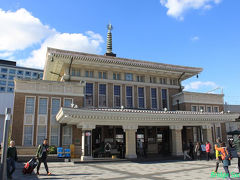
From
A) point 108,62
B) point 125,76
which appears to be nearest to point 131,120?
point 108,62

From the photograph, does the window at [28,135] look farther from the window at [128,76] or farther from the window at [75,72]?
the window at [128,76]

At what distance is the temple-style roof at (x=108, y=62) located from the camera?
67.5 feet

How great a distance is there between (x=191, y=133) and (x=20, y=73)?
74.9 meters

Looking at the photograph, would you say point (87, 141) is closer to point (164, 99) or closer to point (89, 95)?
point (89, 95)

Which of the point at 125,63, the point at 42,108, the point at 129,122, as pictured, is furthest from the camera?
the point at 125,63

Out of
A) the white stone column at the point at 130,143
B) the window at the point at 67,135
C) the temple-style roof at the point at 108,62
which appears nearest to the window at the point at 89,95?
the temple-style roof at the point at 108,62

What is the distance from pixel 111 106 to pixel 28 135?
803 cm

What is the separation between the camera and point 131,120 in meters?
17.3

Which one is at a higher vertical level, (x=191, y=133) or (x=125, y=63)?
(x=125, y=63)

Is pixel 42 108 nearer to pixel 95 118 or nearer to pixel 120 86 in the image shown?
pixel 95 118

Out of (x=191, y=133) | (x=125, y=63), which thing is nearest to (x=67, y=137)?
(x=125, y=63)

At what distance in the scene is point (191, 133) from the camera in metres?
23.9

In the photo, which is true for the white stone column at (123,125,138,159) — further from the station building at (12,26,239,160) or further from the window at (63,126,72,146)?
the window at (63,126,72,146)

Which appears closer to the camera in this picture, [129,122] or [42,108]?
[129,122]
